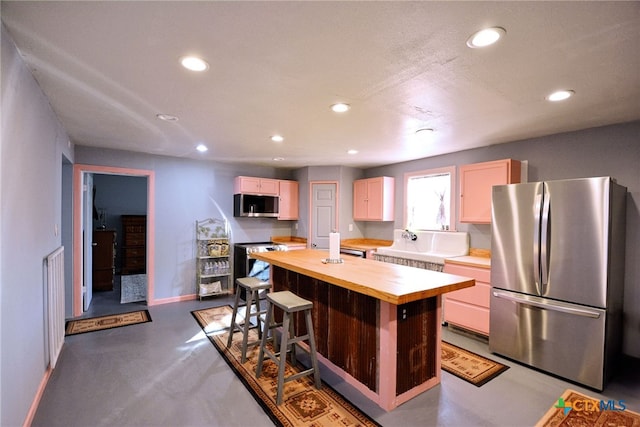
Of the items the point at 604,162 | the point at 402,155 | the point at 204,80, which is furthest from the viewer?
the point at 402,155

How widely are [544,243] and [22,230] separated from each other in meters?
3.85

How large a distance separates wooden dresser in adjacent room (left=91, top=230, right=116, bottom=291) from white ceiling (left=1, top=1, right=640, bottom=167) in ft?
9.26

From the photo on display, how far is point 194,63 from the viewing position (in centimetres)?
180

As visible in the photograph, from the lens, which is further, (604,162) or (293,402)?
(604,162)

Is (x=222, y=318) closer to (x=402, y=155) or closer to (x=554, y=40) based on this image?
(x=402, y=155)

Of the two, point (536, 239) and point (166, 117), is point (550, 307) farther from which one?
point (166, 117)

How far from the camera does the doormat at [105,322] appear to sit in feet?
11.6

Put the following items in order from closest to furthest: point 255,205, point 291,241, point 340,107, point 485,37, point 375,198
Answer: point 485,37 → point 340,107 → point 375,198 → point 255,205 → point 291,241

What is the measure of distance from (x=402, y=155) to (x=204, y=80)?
3129 millimetres

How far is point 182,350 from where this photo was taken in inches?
120

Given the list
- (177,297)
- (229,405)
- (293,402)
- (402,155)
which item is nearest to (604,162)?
(402,155)

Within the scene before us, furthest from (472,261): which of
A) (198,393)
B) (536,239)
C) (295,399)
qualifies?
(198,393)

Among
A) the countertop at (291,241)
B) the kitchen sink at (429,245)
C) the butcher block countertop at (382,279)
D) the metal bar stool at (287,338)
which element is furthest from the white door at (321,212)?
the metal bar stool at (287,338)

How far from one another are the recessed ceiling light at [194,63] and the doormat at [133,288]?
4177 mm
